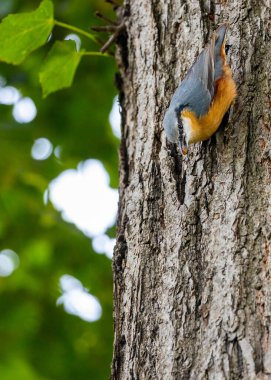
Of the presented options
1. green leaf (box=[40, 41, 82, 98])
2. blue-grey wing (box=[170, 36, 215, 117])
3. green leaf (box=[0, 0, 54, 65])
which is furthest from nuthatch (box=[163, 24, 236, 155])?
green leaf (box=[0, 0, 54, 65])

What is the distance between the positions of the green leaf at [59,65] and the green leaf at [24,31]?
84mm

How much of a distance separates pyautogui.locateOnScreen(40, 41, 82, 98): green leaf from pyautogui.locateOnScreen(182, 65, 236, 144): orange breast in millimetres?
653

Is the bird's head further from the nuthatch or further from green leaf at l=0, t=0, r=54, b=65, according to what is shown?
green leaf at l=0, t=0, r=54, b=65

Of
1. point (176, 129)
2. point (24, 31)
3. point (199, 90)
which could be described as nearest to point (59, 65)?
point (24, 31)

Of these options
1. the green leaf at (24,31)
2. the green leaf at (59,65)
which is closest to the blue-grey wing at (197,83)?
the green leaf at (59,65)

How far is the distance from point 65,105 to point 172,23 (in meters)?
2.22

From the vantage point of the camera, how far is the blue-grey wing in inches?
97.5

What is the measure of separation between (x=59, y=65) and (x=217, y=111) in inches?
32.1

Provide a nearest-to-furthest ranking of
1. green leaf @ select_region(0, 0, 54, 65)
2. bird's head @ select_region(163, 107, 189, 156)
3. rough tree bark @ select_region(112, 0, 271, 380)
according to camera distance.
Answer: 1. rough tree bark @ select_region(112, 0, 271, 380)
2. bird's head @ select_region(163, 107, 189, 156)
3. green leaf @ select_region(0, 0, 54, 65)

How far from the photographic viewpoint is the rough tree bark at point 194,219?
6.20 ft

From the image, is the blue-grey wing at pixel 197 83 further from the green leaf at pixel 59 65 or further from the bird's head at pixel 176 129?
the green leaf at pixel 59 65

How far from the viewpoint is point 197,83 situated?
8.45 feet

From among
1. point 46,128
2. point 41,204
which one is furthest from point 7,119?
point 41,204

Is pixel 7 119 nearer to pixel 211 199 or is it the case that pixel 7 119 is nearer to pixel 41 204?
pixel 41 204
